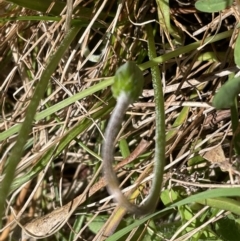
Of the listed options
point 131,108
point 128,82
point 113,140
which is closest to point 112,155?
point 113,140

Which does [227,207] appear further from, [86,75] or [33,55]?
[33,55]

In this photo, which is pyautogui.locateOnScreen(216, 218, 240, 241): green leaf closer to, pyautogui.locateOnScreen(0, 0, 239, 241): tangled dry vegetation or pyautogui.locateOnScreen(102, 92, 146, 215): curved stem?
pyautogui.locateOnScreen(0, 0, 239, 241): tangled dry vegetation

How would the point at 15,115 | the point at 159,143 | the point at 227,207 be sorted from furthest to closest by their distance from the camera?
the point at 15,115 → the point at 227,207 → the point at 159,143

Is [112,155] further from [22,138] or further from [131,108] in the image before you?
[131,108]

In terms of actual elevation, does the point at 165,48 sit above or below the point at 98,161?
above

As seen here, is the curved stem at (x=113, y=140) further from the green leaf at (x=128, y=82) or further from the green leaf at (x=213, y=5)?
the green leaf at (x=213, y=5)

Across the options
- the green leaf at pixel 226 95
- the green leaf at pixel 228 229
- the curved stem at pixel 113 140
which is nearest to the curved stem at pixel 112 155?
the curved stem at pixel 113 140

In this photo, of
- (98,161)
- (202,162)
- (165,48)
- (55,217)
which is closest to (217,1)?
(165,48)
